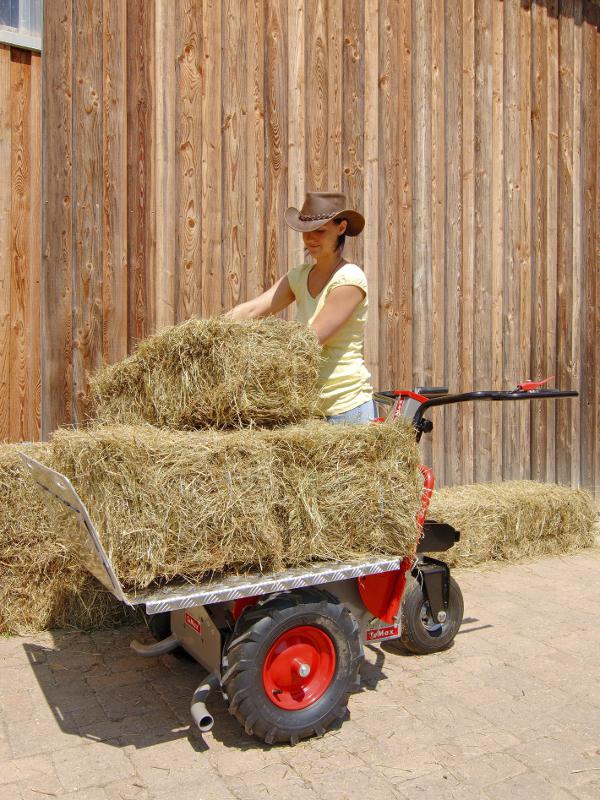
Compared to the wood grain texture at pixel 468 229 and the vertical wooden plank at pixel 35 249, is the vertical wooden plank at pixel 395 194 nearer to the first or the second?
the wood grain texture at pixel 468 229

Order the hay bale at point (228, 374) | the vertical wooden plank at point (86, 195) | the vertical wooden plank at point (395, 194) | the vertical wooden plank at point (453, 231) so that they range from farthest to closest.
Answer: the vertical wooden plank at point (453, 231) < the vertical wooden plank at point (395, 194) < the vertical wooden plank at point (86, 195) < the hay bale at point (228, 374)

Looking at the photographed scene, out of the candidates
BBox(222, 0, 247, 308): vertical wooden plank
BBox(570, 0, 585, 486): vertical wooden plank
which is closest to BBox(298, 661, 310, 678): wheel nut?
BBox(222, 0, 247, 308): vertical wooden plank

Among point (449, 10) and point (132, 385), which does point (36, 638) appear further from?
point (449, 10)

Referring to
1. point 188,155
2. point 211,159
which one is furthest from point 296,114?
point 188,155

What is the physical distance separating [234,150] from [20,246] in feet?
→ 4.99

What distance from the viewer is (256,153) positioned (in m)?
5.33

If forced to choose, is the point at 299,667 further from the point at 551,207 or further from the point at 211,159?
the point at 551,207

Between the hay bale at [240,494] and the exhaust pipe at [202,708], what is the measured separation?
0.44 meters

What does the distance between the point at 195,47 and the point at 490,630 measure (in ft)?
12.8

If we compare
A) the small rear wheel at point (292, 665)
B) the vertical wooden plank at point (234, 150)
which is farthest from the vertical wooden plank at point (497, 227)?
the small rear wheel at point (292, 665)

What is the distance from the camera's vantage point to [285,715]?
303cm

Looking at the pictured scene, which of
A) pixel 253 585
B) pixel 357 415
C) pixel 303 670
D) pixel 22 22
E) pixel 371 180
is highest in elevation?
pixel 22 22

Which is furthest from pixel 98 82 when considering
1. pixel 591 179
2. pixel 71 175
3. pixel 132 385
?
pixel 591 179

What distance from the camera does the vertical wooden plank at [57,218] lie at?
462 cm
